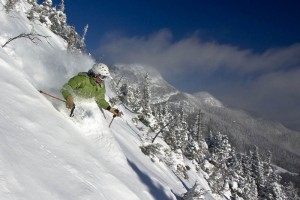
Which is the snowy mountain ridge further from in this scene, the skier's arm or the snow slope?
the skier's arm

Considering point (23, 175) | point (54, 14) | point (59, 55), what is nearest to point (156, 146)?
point (59, 55)

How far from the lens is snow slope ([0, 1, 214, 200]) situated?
473cm

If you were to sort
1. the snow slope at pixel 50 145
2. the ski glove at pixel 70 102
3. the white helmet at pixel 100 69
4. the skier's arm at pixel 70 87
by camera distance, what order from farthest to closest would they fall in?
the white helmet at pixel 100 69 → the skier's arm at pixel 70 87 → the ski glove at pixel 70 102 → the snow slope at pixel 50 145

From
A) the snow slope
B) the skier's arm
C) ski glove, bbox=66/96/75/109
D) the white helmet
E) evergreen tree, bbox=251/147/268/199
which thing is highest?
evergreen tree, bbox=251/147/268/199

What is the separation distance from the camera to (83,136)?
8438 mm

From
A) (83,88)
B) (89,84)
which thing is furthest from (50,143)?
(89,84)

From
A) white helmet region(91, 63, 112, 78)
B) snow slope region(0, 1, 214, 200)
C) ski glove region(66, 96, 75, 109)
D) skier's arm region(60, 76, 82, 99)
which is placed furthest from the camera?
white helmet region(91, 63, 112, 78)

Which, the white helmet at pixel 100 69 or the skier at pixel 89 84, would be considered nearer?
the skier at pixel 89 84

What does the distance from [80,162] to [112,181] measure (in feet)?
2.98

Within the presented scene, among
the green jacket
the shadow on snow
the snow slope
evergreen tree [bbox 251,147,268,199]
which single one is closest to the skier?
the green jacket

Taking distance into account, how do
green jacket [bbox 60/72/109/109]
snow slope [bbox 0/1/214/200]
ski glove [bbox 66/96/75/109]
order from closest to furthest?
1. snow slope [bbox 0/1/214/200]
2. ski glove [bbox 66/96/75/109]
3. green jacket [bbox 60/72/109/109]

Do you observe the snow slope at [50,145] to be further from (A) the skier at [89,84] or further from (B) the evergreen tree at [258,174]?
(B) the evergreen tree at [258,174]

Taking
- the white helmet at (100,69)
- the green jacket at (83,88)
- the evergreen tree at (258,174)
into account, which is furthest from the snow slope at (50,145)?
the evergreen tree at (258,174)

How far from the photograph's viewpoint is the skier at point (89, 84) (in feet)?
30.6
